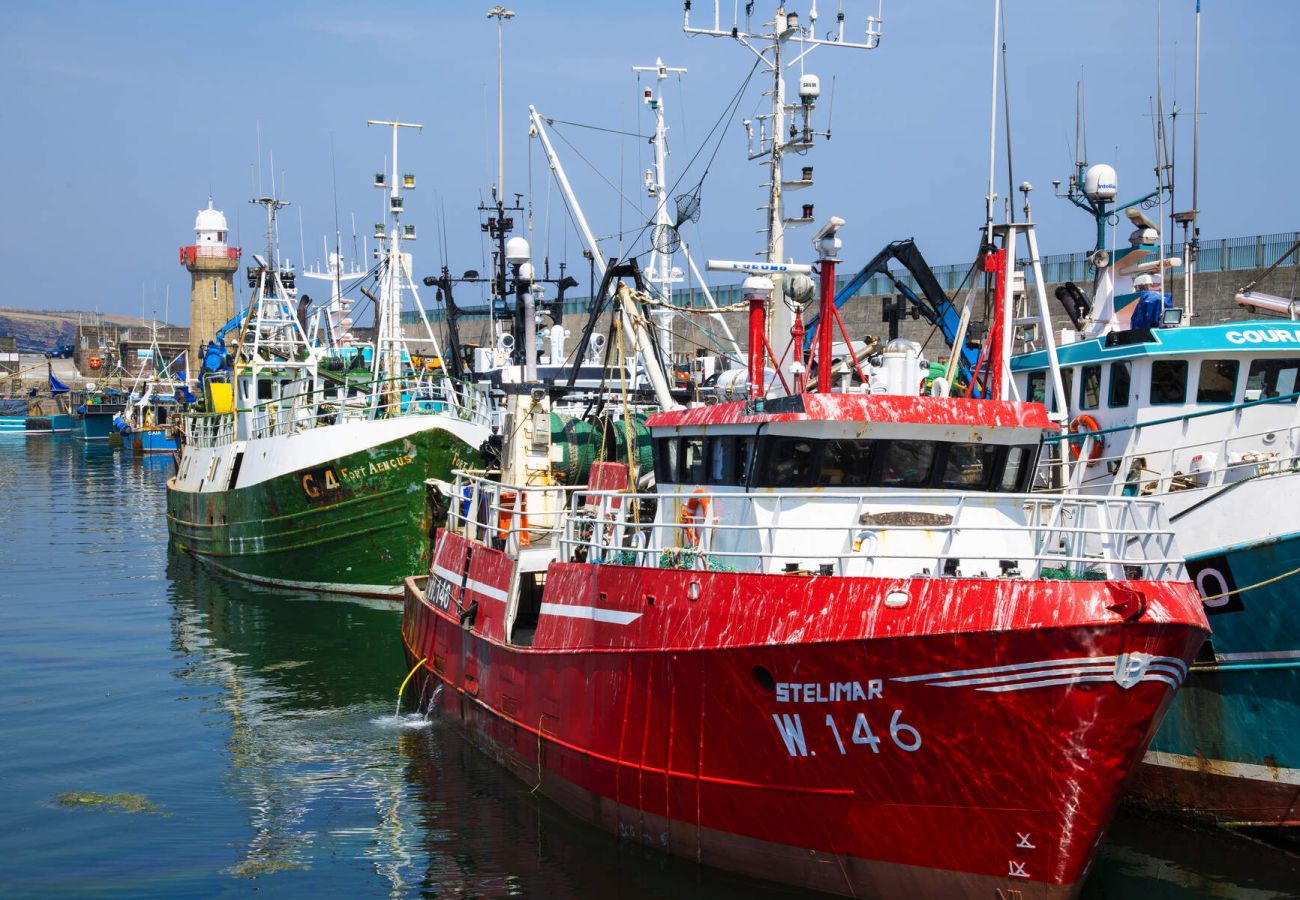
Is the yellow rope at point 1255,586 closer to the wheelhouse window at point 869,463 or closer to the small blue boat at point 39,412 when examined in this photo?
the wheelhouse window at point 869,463

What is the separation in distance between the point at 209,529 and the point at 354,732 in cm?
1648

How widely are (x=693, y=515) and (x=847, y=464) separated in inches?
71.6

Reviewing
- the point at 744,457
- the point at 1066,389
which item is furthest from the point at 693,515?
the point at 1066,389

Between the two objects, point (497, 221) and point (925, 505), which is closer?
point (925, 505)

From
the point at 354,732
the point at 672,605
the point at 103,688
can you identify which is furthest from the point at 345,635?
the point at 672,605

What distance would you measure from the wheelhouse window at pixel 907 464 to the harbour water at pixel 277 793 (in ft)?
→ 12.6

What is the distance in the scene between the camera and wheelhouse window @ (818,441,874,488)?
39.2 ft

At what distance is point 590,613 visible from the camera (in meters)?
12.6

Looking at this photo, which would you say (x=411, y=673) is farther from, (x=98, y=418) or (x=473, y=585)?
(x=98, y=418)

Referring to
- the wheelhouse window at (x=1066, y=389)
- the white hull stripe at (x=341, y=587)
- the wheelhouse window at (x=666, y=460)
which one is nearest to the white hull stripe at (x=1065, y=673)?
the wheelhouse window at (x=666, y=460)

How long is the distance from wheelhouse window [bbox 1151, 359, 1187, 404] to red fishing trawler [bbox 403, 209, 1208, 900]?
3.08 meters

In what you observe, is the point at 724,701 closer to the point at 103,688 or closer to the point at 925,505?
the point at 925,505

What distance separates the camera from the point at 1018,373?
62.2ft

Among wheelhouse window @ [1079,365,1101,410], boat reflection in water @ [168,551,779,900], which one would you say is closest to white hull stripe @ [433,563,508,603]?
boat reflection in water @ [168,551,779,900]
